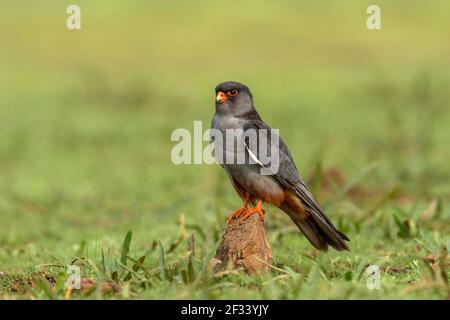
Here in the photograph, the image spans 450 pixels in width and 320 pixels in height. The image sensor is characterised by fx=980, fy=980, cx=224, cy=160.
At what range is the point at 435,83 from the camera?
1642cm

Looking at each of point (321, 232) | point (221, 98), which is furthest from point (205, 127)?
point (321, 232)

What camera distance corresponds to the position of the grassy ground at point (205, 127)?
224 inches

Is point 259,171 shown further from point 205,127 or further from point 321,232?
point 205,127

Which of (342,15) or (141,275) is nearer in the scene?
(141,275)

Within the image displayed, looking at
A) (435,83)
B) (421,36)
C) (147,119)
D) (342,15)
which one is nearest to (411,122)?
(435,83)

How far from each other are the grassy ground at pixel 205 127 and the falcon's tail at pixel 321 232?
5.1 inches

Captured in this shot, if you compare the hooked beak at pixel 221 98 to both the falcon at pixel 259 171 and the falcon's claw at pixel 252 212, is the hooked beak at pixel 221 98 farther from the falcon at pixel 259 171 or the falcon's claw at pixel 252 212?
the falcon's claw at pixel 252 212

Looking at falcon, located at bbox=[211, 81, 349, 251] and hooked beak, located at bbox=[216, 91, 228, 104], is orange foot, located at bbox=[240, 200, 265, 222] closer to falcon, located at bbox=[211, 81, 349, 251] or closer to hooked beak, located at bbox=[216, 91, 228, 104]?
falcon, located at bbox=[211, 81, 349, 251]

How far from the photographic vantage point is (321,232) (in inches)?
248

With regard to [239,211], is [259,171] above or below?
above

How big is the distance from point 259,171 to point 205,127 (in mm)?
7398

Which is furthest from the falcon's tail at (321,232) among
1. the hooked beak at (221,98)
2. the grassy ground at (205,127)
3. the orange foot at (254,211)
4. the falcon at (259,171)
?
the hooked beak at (221,98)
